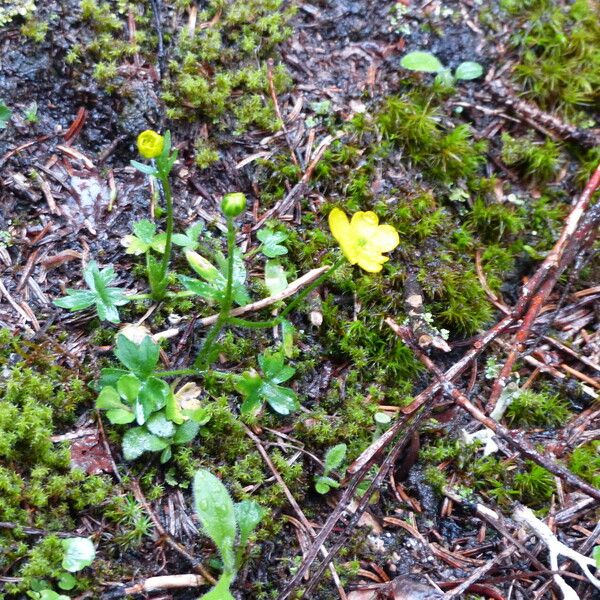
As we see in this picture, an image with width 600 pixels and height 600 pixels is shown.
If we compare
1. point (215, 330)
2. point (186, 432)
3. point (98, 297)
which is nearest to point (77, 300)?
point (98, 297)

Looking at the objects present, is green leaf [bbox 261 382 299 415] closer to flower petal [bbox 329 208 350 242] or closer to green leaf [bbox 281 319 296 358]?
green leaf [bbox 281 319 296 358]

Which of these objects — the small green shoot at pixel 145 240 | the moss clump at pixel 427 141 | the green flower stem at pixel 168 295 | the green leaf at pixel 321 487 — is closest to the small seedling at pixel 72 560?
the green leaf at pixel 321 487

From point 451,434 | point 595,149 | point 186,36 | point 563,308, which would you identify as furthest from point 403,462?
point 186,36

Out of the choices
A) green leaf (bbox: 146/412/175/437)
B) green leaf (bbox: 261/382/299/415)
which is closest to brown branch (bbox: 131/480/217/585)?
green leaf (bbox: 146/412/175/437)

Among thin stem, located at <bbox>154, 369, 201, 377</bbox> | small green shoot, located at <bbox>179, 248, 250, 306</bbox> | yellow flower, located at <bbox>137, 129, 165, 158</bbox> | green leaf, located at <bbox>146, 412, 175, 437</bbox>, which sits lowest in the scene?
green leaf, located at <bbox>146, 412, 175, 437</bbox>

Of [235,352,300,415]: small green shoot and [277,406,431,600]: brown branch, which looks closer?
[277,406,431,600]: brown branch

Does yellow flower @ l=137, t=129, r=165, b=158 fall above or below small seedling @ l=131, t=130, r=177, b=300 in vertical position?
above

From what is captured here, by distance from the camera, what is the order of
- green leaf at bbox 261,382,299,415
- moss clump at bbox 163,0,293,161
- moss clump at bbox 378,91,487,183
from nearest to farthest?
green leaf at bbox 261,382,299,415 < moss clump at bbox 163,0,293,161 < moss clump at bbox 378,91,487,183

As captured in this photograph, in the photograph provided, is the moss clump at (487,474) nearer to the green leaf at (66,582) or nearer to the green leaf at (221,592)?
the green leaf at (221,592)
